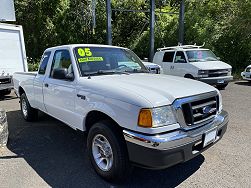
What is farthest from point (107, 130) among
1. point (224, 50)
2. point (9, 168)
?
point (224, 50)

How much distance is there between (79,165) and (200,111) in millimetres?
2035

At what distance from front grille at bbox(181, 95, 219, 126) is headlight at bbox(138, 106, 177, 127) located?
0.69 feet

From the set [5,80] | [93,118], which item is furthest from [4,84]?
[93,118]

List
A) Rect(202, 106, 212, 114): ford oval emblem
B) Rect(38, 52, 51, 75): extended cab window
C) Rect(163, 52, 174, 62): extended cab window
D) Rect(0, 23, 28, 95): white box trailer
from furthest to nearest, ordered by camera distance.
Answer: Rect(163, 52, 174, 62): extended cab window
Rect(0, 23, 28, 95): white box trailer
Rect(38, 52, 51, 75): extended cab window
Rect(202, 106, 212, 114): ford oval emblem

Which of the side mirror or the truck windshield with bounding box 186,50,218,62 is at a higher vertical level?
the side mirror

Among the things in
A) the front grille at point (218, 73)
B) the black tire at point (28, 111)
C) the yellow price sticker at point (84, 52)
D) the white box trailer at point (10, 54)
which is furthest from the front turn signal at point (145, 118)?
the white box trailer at point (10, 54)

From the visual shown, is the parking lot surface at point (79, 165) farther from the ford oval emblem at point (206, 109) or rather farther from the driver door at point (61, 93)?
the ford oval emblem at point (206, 109)

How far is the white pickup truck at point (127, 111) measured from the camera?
2.94 metres

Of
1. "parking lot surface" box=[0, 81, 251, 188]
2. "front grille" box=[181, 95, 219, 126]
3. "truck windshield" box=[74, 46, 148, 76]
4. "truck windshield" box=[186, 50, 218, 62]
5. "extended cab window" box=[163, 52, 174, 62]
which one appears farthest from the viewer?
"extended cab window" box=[163, 52, 174, 62]

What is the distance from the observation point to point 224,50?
15766 mm

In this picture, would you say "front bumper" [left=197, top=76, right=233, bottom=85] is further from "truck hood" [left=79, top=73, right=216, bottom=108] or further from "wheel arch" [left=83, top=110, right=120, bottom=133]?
"wheel arch" [left=83, top=110, right=120, bottom=133]

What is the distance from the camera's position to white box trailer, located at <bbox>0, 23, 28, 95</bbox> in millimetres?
9555

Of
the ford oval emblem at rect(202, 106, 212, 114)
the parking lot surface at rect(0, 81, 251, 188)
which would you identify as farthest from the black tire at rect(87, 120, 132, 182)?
the ford oval emblem at rect(202, 106, 212, 114)

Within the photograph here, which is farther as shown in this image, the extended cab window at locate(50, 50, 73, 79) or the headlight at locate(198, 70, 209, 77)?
the headlight at locate(198, 70, 209, 77)
